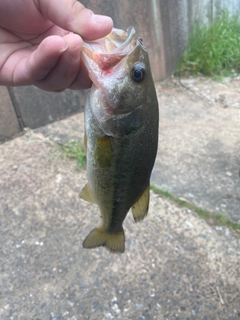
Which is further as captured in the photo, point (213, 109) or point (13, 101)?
point (213, 109)

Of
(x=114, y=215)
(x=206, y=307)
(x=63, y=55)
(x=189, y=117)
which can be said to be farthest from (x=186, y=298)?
(x=189, y=117)

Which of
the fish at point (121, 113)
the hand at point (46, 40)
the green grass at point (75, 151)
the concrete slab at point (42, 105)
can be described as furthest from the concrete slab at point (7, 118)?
the fish at point (121, 113)

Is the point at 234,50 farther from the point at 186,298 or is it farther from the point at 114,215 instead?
the point at 114,215

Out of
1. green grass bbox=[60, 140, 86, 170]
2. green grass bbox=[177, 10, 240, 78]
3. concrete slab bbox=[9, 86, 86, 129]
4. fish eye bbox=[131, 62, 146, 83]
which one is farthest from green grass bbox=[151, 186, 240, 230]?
green grass bbox=[177, 10, 240, 78]

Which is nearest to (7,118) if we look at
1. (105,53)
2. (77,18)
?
(77,18)

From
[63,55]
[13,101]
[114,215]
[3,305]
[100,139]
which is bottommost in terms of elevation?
[3,305]

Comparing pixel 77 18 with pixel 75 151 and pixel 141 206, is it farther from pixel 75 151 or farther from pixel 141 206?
pixel 75 151
